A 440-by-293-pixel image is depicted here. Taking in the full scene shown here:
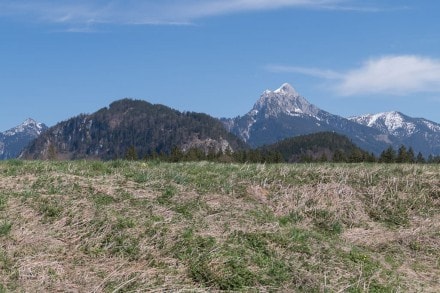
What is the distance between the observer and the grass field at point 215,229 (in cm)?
1058

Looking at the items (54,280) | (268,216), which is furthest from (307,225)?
(54,280)

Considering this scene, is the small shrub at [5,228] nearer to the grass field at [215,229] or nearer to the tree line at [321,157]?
the grass field at [215,229]

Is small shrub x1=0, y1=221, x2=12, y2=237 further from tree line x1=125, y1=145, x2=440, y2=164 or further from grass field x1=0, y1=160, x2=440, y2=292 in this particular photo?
tree line x1=125, y1=145, x2=440, y2=164

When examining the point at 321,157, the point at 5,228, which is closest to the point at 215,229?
the point at 5,228

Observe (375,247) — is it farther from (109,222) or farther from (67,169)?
(67,169)

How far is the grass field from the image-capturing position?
10.6 m

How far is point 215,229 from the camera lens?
13156 mm

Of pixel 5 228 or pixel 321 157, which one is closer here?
pixel 5 228

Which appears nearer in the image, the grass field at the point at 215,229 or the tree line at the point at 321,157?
the grass field at the point at 215,229

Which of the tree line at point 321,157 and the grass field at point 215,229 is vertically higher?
the tree line at point 321,157

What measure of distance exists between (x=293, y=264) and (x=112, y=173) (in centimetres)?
760

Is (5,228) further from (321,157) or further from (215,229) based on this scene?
(321,157)

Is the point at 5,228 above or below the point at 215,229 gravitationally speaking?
above

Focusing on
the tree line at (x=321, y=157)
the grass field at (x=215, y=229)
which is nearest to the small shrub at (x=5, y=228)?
the grass field at (x=215, y=229)
